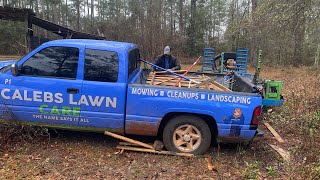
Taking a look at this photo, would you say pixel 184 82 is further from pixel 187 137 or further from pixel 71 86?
pixel 71 86

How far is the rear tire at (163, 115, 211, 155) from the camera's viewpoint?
4.71m

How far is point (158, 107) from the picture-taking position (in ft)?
15.1

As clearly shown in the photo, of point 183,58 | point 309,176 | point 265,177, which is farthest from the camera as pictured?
point 183,58

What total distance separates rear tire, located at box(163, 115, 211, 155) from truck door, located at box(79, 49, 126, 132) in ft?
2.69

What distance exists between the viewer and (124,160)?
462 centimetres

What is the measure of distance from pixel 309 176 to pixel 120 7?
140 feet

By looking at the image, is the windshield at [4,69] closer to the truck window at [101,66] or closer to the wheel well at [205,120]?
the truck window at [101,66]

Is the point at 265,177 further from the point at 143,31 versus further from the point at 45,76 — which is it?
the point at 143,31

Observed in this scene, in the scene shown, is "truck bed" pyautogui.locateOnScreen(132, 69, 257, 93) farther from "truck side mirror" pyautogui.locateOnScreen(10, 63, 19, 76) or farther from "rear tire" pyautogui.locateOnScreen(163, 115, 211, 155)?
"truck side mirror" pyautogui.locateOnScreen(10, 63, 19, 76)

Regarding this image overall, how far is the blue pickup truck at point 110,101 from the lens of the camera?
4.57 m

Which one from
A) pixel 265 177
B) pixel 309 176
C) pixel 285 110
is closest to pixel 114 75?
pixel 265 177

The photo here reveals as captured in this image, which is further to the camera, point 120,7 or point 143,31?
point 120,7

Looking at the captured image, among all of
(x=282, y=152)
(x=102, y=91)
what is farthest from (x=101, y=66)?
(x=282, y=152)

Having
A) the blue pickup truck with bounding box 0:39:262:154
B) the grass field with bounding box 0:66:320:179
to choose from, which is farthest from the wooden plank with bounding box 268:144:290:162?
the blue pickup truck with bounding box 0:39:262:154
